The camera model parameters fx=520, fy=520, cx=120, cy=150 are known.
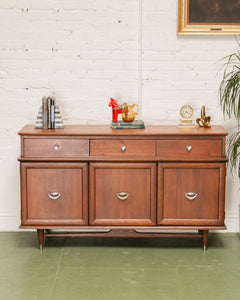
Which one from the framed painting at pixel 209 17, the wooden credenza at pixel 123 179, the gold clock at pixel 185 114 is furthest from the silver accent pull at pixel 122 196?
the framed painting at pixel 209 17

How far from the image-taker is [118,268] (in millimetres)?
3639

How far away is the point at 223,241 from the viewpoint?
13.9 ft

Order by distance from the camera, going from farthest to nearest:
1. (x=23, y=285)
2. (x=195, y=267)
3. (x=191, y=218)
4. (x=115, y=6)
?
(x=115, y=6), (x=191, y=218), (x=195, y=267), (x=23, y=285)

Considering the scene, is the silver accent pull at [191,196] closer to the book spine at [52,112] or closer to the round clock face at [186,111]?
the round clock face at [186,111]

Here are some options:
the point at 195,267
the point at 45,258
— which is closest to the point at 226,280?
the point at 195,267

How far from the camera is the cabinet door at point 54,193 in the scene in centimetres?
387

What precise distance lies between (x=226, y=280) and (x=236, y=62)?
5.88ft

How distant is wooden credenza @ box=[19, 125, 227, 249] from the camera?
3.84m

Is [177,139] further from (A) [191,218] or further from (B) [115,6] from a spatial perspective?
(B) [115,6]

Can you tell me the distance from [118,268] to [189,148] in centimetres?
101

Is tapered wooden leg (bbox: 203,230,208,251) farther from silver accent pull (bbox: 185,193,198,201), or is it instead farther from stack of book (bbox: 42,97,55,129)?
stack of book (bbox: 42,97,55,129)

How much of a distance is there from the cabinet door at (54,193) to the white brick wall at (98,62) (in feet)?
1.97

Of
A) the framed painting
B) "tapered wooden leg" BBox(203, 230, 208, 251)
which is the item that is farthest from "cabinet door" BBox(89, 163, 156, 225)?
the framed painting

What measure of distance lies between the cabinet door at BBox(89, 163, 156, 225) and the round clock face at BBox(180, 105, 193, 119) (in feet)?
1.76
